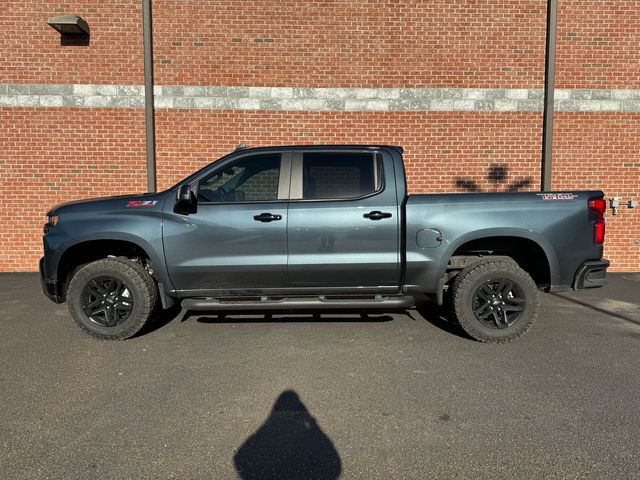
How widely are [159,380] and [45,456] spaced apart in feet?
3.46

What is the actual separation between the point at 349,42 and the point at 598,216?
17.5 feet

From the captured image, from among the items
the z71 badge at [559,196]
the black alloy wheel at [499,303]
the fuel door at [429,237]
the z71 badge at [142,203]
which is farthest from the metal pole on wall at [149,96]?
the z71 badge at [559,196]

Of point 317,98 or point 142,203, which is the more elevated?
point 317,98

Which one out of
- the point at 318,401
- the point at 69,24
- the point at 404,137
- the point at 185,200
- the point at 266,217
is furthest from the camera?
the point at 404,137

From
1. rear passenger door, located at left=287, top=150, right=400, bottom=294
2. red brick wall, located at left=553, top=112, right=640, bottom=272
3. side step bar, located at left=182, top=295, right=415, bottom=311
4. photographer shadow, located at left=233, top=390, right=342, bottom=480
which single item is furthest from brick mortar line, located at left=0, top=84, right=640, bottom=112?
photographer shadow, located at left=233, top=390, right=342, bottom=480

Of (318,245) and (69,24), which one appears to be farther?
(69,24)

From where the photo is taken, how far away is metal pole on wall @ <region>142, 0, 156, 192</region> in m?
7.57

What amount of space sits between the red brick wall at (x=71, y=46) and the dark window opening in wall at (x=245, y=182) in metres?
4.65

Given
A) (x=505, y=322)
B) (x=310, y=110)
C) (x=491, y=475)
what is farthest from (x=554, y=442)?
(x=310, y=110)

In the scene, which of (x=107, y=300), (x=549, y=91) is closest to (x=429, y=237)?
(x=107, y=300)

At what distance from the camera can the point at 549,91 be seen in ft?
25.5

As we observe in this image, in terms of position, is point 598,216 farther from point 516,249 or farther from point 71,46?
point 71,46

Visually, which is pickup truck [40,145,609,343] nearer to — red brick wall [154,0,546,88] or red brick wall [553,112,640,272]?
red brick wall [154,0,546,88]

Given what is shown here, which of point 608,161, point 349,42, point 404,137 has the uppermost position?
point 349,42
